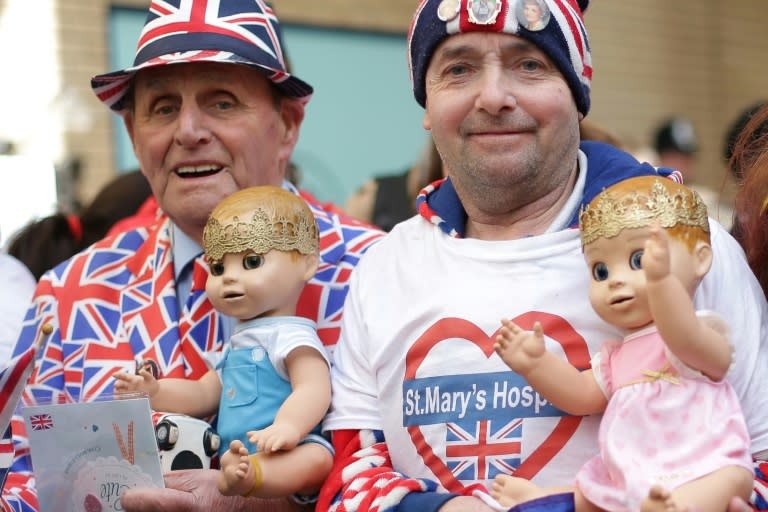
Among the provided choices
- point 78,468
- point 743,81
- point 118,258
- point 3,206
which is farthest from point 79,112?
point 743,81

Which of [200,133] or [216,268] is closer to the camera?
[216,268]

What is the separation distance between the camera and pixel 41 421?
270 cm

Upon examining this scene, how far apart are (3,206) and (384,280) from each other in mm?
3381

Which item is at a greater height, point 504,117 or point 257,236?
point 504,117

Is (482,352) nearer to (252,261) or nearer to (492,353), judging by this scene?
(492,353)

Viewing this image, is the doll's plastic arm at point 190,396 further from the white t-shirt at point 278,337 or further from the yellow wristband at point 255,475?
the yellow wristband at point 255,475

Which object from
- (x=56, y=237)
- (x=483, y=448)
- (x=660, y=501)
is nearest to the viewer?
(x=660, y=501)

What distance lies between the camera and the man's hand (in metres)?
2.67

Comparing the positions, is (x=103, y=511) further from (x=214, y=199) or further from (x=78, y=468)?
(x=214, y=199)

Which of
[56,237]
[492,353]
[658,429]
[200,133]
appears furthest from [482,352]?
[56,237]

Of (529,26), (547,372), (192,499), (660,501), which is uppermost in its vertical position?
(529,26)

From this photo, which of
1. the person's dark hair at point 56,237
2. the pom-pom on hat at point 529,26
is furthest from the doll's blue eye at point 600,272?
the person's dark hair at point 56,237

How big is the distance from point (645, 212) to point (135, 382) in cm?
131

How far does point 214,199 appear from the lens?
10.4 ft
